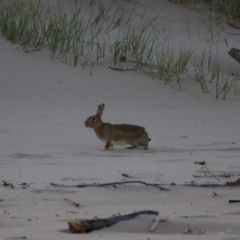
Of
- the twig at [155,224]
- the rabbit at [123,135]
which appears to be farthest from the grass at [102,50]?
the twig at [155,224]

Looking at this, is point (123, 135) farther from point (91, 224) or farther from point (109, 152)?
point (91, 224)

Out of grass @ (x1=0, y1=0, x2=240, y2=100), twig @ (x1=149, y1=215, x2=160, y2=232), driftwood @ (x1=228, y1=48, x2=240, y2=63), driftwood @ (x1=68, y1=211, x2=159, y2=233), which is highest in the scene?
twig @ (x1=149, y1=215, x2=160, y2=232)

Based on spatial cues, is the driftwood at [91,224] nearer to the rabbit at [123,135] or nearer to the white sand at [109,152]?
the white sand at [109,152]

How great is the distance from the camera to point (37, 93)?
1027cm

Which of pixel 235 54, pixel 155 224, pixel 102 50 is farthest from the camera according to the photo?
pixel 235 54

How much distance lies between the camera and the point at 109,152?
7672mm

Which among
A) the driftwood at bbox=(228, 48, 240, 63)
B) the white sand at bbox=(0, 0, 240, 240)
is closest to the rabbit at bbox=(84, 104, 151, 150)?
the white sand at bbox=(0, 0, 240, 240)

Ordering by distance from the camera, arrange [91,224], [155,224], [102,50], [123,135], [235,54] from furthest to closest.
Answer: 1. [235,54]
2. [102,50]
3. [123,135]
4. [155,224]
5. [91,224]

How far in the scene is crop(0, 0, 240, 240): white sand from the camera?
4.39 meters

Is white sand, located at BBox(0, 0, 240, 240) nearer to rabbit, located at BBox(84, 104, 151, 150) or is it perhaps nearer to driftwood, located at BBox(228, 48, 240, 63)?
rabbit, located at BBox(84, 104, 151, 150)

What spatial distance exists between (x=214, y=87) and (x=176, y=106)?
3.99ft

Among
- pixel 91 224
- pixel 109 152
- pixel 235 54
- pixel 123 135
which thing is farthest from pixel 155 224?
pixel 235 54

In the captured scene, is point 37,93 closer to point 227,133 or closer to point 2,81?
point 2,81

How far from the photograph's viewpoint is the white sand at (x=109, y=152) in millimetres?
4387
